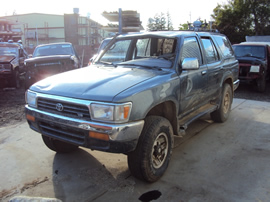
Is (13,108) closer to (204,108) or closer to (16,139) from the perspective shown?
(16,139)

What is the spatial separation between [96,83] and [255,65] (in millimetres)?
7305

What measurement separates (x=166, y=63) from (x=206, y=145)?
164cm

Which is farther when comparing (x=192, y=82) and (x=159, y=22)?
(x=159, y=22)

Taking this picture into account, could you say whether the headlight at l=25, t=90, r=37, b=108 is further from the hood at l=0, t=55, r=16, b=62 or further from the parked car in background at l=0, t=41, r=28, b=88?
the hood at l=0, t=55, r=16, b=62

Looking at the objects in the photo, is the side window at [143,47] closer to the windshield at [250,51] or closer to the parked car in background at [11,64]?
the windshield at [250,51]

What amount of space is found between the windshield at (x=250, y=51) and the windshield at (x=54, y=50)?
6448mm

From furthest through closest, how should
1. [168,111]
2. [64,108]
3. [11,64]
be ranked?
[11,64] → [168,111] → [64,108]

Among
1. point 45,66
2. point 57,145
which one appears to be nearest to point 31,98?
point 57,145

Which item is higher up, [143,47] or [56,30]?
[56,30]

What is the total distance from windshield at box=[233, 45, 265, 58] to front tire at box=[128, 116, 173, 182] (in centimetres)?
747

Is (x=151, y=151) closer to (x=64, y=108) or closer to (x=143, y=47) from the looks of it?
(x=64, y=108)

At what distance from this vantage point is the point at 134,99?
283cm

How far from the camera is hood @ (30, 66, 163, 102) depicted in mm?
2875

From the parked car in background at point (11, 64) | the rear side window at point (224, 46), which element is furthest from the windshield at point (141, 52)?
the parked car in background at point (11, 64)
